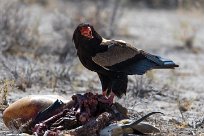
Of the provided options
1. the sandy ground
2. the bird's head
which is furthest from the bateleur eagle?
the sandy ground

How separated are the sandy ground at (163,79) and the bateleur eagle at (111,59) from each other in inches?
20.8

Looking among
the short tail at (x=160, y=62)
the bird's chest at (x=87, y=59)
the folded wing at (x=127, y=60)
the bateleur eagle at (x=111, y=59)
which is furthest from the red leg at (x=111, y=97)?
the short tail at (x=160, y=62)

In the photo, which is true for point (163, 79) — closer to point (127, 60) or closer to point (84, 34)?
point (127, 60)

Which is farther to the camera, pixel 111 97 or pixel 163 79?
pixel 163 79

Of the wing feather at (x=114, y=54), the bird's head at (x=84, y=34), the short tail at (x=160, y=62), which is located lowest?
the short tail at (x=160, y=62)

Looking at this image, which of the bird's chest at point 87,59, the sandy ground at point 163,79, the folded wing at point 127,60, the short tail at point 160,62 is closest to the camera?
the bird's chest at point 87,59

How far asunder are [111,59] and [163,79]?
3.72 meters

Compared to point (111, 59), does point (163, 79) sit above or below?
below

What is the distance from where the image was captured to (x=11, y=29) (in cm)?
1103

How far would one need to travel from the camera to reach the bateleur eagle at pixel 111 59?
595 centimetres

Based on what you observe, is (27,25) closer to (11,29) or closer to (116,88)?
(11,29)

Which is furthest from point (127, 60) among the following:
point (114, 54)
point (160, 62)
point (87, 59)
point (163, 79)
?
point (163, 79)

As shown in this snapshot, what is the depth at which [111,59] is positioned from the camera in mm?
6094

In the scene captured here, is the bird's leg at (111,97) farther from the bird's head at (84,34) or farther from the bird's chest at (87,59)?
the bird's head at (84,34)
